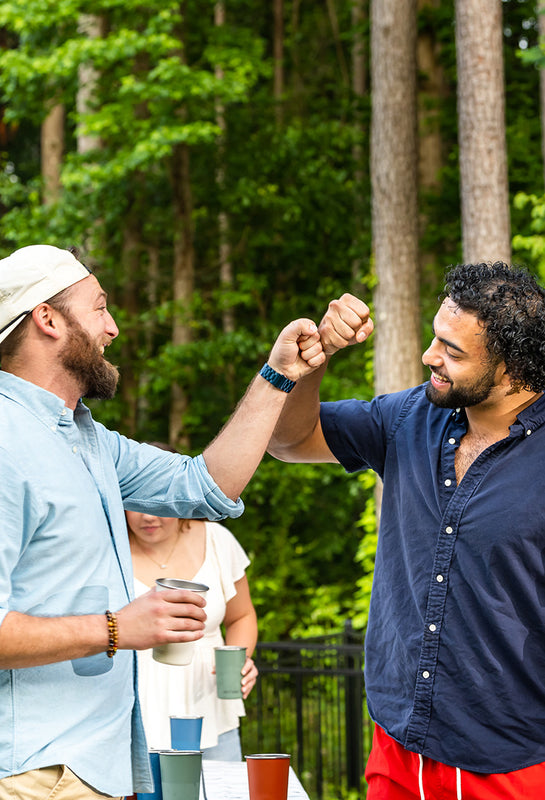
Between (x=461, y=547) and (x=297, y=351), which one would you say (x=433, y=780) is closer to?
(x=461, y=547)

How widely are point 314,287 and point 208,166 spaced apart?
228 cm

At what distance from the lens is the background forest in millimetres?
9648

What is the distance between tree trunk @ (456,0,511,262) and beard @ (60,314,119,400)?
565 centimetres

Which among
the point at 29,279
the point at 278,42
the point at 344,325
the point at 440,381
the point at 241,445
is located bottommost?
the point at 241,445

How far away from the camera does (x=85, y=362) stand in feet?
6.66

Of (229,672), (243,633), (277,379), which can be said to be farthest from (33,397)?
(243,633)

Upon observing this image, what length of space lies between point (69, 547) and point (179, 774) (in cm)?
52

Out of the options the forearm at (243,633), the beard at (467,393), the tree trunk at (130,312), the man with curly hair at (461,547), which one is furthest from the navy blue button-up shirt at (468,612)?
the tree trunk at (130,312)

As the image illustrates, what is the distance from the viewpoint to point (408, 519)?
241 cm

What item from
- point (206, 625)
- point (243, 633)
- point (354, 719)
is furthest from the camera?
point (354, 719)

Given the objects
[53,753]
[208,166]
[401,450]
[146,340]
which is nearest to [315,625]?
[146,340]

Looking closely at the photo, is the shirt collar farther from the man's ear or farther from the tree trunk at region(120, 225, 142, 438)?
the tree trunk at region(120, 225, 142, 438)

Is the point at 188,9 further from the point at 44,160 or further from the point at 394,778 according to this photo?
the point at 394,778

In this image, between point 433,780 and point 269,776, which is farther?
point 433,780
